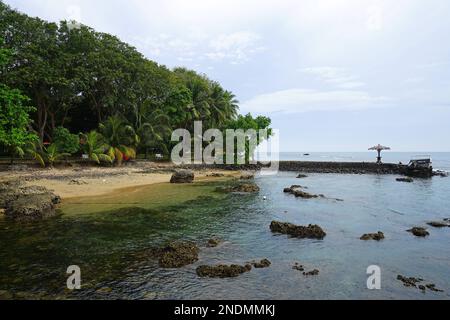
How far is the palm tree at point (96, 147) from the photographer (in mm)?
38344

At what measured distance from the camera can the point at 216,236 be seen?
14812 millimetres

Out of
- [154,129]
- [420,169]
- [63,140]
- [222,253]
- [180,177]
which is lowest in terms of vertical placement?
[222,253]

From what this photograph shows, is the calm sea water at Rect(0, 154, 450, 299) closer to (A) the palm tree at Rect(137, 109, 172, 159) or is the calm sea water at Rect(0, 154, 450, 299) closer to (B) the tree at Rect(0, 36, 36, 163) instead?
(B) the tree at Rect(0, 36, 36, 163)

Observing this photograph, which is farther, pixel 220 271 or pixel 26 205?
pixel 26 205

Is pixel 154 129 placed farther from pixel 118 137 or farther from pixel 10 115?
pixel 10 115

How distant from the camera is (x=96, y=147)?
3947 cm

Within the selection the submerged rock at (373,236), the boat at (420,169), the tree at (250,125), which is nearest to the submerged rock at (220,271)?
the submerged rock at (373,236)

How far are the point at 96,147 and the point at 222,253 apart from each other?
31657 mm

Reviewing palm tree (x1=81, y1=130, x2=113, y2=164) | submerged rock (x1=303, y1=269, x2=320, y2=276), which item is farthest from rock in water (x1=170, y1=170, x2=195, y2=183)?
submerged rock (x1=303, y1=269, x2=320, y2=276)

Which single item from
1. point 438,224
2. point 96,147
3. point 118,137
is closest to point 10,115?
point 96,147

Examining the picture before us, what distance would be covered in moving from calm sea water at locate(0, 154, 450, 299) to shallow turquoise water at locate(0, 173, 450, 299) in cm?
3

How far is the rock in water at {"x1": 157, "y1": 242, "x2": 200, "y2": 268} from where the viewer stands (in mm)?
10969

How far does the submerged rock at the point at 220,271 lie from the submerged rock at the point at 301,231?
548 cm

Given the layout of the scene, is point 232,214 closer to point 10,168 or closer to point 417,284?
point 417,284
